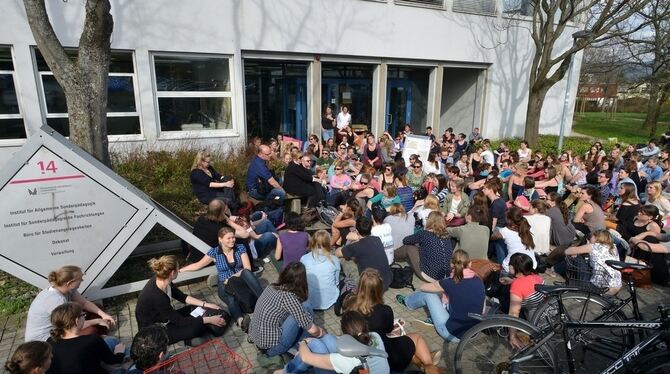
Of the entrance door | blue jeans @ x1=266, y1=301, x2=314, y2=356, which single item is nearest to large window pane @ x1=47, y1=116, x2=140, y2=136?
blue jeans @ x1=266, y1=301, x2=314, y2=356

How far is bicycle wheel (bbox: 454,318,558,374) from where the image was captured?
344 cm

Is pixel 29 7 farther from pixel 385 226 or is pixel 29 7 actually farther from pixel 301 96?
pixel 301 96

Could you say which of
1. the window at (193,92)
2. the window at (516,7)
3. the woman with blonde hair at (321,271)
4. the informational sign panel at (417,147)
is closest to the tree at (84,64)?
the woman with blonde hair at (321,271)

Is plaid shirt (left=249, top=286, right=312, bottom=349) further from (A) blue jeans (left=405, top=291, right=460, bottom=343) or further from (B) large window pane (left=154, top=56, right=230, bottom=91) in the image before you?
(B) large window pane (left=154, top=56, right=230, bottom=91)

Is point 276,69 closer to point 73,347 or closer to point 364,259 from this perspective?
point 364,259

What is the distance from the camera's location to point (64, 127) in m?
10.8

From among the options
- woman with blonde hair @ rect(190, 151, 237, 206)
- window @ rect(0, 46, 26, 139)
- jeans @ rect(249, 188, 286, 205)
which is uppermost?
window @ rect(0, 46, 26, 139)

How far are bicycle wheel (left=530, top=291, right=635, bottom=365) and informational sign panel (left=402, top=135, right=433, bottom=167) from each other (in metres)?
7.71

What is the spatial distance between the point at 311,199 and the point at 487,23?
1249 cm

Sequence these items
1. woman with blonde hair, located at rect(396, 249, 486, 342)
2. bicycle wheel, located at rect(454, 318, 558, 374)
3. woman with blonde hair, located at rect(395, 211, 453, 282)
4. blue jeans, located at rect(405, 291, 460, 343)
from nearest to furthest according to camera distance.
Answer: bicycle wheel, located at rect(454, 318, 558, 374), woman with blonde hair, located at rect(396, 249, 486, 342), blue jeans, located at rect(405, 291, 460, 343), woman with blonde hair, located at rect(395, 211, 453, 282)

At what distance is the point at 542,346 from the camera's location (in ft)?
11.1

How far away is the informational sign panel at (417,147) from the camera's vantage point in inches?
458

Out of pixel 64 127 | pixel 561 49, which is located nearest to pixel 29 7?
pixel 64 127

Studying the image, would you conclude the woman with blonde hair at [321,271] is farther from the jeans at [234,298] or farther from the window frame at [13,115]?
the window frame at [13,115]
